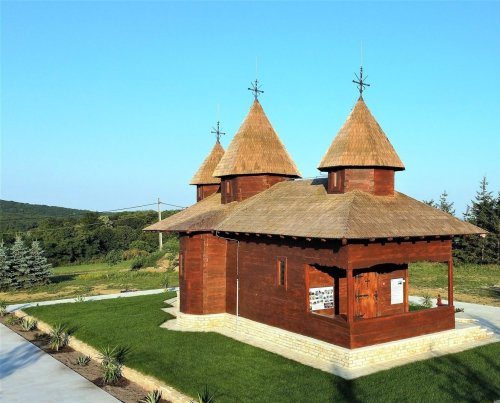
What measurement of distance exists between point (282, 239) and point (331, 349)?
395 cm

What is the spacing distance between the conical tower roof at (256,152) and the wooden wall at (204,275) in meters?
3.58

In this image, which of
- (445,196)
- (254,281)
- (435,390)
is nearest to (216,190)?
(254,281)

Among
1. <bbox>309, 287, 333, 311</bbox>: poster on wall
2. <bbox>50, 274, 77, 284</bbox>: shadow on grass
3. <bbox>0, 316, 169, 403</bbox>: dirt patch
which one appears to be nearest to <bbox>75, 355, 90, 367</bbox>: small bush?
<bbox>0, 316, 169, 403</bbox>: dirt patch

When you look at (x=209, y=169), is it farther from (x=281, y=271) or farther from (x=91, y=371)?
(x=91, y=371)

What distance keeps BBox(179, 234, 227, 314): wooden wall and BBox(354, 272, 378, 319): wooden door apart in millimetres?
5084

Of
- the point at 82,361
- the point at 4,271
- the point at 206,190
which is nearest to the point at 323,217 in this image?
the point at 82,361

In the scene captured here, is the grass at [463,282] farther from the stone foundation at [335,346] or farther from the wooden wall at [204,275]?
the wooden wall at [204,275]

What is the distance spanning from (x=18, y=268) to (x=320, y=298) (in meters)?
26.0

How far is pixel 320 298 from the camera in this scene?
16.4 m

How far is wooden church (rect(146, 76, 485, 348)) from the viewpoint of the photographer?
14.1 meters

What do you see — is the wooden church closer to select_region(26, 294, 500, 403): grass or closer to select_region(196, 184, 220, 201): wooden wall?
select_region(26, 294, 500, 403): grass

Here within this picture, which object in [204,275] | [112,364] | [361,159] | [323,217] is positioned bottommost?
[112,364]

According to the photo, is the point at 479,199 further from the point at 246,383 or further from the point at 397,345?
the point at 246,383

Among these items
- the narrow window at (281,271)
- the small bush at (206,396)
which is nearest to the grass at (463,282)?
the narrow window at (281,271)
